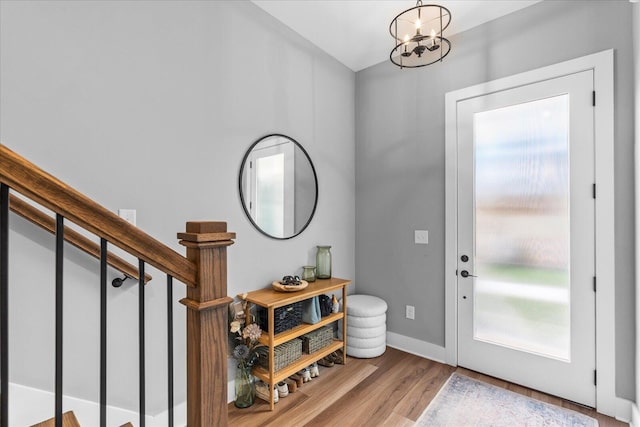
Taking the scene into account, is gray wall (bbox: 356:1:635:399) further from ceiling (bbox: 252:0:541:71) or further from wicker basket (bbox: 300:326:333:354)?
wicker basket (bbox: 300:326:333:354)

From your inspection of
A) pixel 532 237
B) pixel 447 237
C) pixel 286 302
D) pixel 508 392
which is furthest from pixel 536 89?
pixel 286 302

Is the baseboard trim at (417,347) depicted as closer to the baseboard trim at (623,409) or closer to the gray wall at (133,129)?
the baseboard trim at (623,409)

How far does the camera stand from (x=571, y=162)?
207 centimetres

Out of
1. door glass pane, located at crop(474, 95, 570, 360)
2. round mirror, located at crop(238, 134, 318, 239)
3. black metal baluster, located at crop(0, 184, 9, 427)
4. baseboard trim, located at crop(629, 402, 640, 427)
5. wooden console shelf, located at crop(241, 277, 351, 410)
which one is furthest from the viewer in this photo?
round mirror, located at crop(238, 134, 318, 239)

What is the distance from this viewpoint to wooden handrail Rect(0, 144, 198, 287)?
2.15 feet

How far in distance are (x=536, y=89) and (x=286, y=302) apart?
2285mm

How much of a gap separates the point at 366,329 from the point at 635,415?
168cm

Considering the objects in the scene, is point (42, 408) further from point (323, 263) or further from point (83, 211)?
point (323, 263)

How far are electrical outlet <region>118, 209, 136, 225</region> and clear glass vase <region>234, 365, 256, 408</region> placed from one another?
114cm

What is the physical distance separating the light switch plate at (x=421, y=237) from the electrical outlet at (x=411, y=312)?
0.59 meters

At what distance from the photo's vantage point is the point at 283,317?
83.9 inches

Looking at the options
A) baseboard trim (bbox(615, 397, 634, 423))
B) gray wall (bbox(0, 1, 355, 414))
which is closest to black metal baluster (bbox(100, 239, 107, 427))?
gray wall (bbox(0, 1, 355, 414))

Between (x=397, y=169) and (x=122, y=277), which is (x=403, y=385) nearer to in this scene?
(x=397, y=169)

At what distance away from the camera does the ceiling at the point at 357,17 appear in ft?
7.45
